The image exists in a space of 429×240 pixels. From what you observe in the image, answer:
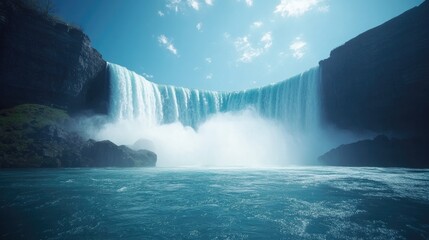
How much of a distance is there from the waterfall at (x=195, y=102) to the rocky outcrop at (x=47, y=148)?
9.54m

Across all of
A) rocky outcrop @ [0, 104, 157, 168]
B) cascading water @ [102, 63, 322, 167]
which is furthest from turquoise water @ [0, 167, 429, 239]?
cascading water @ [102, 63, 322, 167]

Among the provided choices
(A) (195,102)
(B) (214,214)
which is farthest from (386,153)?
(A) (195,102)

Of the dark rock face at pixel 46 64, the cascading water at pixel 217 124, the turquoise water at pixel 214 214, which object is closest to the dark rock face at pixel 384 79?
the cascading water at pixel 217 124

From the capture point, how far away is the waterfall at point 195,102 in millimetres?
34875

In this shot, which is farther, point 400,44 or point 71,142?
point 400,44

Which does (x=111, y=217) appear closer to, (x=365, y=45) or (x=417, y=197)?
(x=417, y=197)

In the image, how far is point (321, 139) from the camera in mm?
36156

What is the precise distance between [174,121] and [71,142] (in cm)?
1819

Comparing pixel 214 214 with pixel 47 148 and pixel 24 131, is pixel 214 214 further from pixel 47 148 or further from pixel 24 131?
pixel 24 131

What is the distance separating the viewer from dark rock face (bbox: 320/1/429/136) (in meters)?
26.5

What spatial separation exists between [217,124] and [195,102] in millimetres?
6251

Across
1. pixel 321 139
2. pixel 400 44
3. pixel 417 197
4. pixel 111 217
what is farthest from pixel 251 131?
pixel 111 217

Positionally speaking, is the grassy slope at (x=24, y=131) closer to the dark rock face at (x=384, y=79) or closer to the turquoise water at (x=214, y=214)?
the turquoise water at (x=214, y=214)

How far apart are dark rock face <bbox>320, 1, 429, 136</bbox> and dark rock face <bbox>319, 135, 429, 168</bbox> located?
4.33 meters
